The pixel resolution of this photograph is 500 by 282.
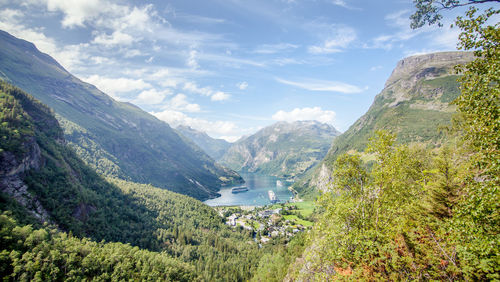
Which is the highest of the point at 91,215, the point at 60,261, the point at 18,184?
the point at 18,184

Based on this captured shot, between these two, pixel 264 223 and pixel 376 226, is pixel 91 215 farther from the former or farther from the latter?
pixel 376 226

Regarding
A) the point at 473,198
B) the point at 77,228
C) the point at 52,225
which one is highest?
the point at 473,198

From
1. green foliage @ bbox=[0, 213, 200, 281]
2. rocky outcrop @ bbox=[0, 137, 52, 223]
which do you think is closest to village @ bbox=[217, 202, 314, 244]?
green foliage @ bbox=[0, 213, 200, 281]

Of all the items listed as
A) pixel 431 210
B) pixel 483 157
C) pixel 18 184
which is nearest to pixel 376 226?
pixel 483 157

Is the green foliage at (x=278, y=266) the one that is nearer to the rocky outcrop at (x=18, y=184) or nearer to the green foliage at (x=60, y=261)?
the green foliage at (x=60, y=261)

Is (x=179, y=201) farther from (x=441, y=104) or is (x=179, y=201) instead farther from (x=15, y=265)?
(x=441, y=104)

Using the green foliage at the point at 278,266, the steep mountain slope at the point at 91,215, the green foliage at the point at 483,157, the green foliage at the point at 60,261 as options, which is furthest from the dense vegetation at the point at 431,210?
the steep mountain slope at the point at 91,215

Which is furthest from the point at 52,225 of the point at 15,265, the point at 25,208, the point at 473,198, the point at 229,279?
the point at 473,198

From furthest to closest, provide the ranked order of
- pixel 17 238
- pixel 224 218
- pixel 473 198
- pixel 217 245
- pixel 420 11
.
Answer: pixel 224 218 < pixel 217 245 < pixel 17 238 < pixel 420 11 < pixel 473 198
